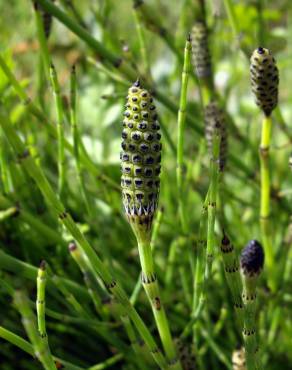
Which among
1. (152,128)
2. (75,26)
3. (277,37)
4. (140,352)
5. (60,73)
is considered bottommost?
(140,352)

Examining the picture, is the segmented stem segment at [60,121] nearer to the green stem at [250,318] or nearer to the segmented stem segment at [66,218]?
the segmented stem segment at [66,218]

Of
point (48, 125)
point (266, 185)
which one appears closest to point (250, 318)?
point (266, 185)

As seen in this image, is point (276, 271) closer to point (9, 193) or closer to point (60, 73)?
point (9, 193)

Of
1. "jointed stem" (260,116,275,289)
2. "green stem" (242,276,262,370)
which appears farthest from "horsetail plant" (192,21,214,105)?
"green stem" (242,276,262,370)

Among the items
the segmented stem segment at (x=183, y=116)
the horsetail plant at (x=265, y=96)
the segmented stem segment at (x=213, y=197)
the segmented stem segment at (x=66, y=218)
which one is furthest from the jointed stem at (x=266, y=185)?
Result: the segmented stem segment at (x=66, y=218)

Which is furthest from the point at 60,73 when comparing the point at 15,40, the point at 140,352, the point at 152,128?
the point at 152,128
